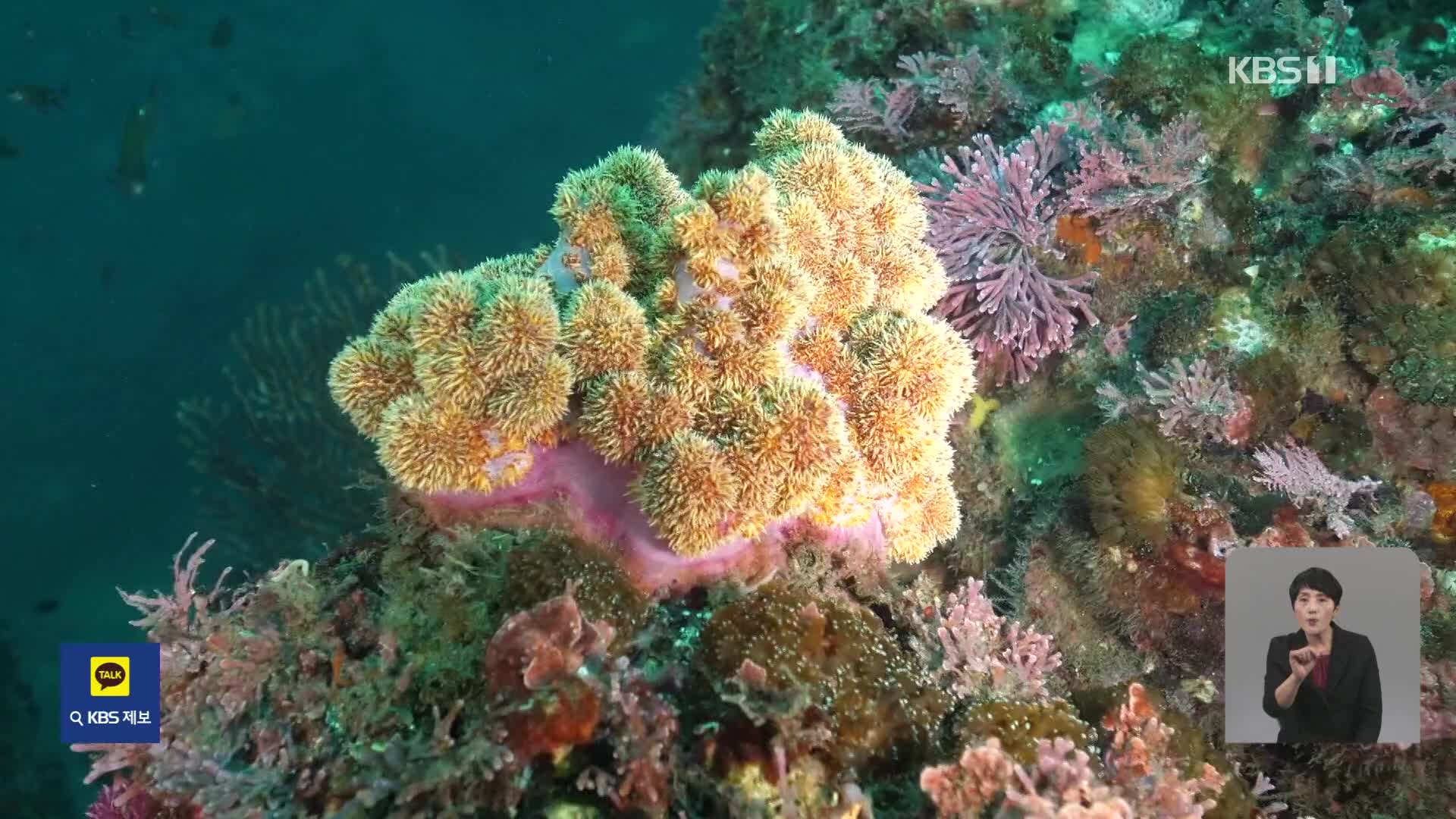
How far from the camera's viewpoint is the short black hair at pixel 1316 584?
10.1ft

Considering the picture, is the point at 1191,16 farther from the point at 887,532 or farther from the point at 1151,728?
the point at 1151,728

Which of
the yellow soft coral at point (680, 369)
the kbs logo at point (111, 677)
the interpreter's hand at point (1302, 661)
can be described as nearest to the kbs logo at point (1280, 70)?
the yellow soft coral at point (680, 369)

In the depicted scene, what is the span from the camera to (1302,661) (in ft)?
9.91

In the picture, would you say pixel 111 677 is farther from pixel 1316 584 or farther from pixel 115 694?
pixel 1316 584

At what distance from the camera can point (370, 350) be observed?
2.86m

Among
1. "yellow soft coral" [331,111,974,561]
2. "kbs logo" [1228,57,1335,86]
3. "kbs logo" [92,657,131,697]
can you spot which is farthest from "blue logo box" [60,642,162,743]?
"kbs logo" [1228,57,1335,86]

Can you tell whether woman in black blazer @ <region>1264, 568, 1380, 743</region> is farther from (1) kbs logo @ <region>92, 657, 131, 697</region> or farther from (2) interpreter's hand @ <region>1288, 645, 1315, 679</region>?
(1) kbs logo @ <region>92, 657, 131, 697</region>

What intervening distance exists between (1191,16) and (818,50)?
2.61 meters

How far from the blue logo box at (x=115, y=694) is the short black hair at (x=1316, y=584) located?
14.7 ft

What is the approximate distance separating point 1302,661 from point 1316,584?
13.1 inches

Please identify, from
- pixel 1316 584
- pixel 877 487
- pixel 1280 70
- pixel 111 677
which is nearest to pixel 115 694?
pixel 111 677

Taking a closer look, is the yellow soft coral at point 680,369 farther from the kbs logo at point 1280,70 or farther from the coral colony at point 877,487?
the kbs logo at point 1280,70

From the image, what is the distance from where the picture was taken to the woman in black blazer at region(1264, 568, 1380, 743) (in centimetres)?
299

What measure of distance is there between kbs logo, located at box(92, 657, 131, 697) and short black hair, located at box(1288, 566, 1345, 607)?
467 centimetres
